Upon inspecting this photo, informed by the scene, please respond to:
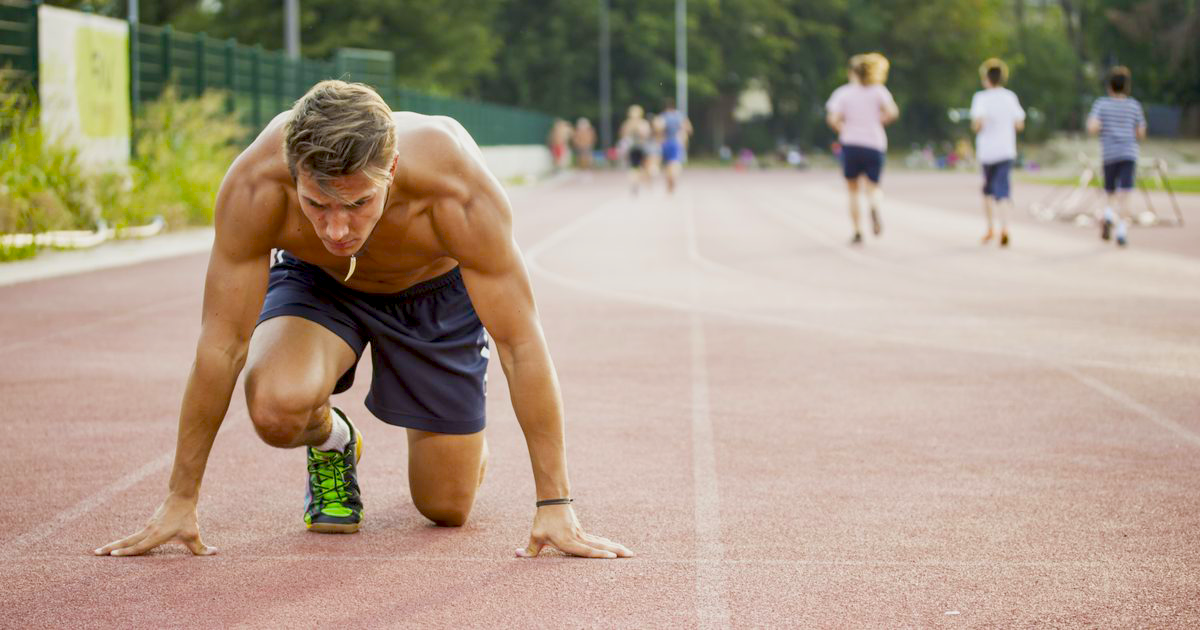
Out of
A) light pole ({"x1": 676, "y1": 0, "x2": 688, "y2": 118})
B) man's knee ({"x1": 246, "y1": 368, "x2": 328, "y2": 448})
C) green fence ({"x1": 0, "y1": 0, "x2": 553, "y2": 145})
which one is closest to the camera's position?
man's knee ({"x1": 246, "y1": 368, "x2": 328, "y2": 448})

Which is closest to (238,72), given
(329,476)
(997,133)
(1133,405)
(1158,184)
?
(997,133)

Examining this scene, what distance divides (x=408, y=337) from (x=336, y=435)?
0.40 metres

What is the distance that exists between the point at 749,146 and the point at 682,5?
10.5 metres

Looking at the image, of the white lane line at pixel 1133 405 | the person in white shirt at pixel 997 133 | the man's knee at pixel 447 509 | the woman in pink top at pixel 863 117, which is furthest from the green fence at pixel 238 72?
the man's knee at pixel 447 509

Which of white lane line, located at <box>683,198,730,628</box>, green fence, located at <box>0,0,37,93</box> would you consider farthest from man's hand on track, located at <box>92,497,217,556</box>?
green fence, located at <box>0,0,37,93</box>

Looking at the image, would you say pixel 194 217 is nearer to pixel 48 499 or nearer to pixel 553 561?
pixel 48 499

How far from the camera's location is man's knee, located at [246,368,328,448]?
174 inches

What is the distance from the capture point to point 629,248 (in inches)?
695

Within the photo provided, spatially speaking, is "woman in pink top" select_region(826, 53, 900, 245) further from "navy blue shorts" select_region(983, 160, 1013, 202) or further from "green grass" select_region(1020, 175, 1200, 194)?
"green grass" select_region(1020, 175, 1200, 194)

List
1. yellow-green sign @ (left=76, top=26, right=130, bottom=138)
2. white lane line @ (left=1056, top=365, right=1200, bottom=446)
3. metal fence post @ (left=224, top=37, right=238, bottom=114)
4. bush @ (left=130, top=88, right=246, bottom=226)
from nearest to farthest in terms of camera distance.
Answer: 1. white lane line @ (left=1056, top=365, right=1200, bottom=446)
2. yellow-green sign @ (left=76, top=26, right=130, bottom=138)
3. bush @ (left=130, top=88, right=246, bottom=226)
4. metal fence post @ (left=224, top=37, right=238, bottom=114)

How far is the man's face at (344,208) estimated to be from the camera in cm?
373

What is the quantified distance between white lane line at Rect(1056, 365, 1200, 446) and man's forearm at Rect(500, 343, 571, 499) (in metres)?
3.32

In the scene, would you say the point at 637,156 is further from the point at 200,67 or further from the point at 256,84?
the point at 200,67

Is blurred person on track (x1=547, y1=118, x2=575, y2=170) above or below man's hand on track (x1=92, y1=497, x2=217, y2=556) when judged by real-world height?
above
